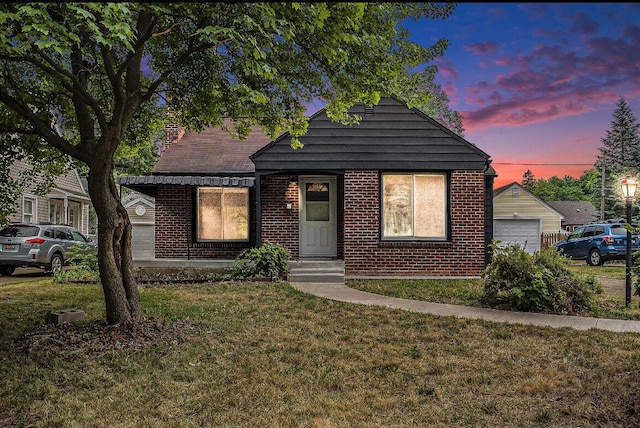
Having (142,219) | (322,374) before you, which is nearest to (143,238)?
(142,219)

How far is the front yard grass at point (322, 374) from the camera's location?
3.62 meters

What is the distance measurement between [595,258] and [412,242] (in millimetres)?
10812

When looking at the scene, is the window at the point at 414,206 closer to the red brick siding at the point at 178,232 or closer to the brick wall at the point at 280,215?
the brick wall at the point at 280,215

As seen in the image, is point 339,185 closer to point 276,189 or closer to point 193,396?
point 276,189

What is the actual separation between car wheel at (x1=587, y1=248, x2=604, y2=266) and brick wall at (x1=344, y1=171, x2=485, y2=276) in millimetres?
9272

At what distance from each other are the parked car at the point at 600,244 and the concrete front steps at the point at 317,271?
1047 centimetres

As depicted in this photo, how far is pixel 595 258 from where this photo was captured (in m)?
18.6

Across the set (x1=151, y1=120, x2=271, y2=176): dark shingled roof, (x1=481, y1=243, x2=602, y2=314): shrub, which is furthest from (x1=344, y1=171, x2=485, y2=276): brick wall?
(x1=481, y1=243, x2=602, y2=314): shrub

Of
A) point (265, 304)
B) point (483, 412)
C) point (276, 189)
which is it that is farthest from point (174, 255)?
point (483, 412)

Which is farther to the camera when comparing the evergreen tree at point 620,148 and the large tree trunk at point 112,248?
the evergreen tree at point 620,148

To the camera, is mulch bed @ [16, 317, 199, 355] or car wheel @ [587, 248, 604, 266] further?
car wheel @ [587, 248, 604, 266]

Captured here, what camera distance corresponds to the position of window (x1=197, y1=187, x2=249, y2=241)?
14.0 metres

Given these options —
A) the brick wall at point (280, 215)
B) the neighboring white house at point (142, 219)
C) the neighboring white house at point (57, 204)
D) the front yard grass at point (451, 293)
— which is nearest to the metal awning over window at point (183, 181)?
the brick wall at point (280, 215)

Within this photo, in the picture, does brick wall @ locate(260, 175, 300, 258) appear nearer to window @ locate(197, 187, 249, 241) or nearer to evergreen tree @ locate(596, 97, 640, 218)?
window @ locate(197, 187, 249, 241)
